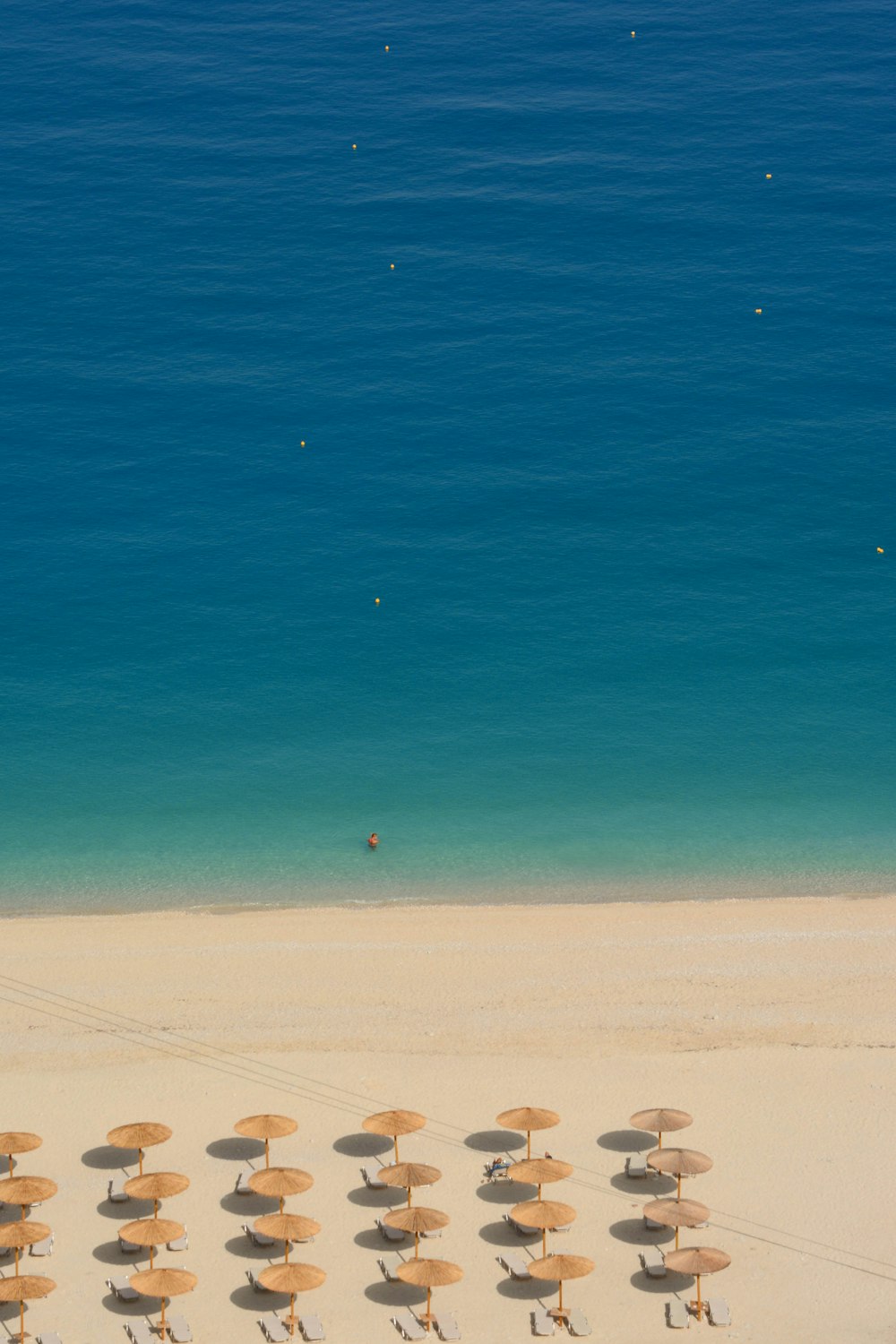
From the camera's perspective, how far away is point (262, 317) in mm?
73500

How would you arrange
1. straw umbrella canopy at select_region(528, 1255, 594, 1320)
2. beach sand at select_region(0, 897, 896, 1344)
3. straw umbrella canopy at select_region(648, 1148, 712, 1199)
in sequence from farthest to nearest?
straw umbrella canopy at select_region(648, 1148, 712, 1199) → beach sand at select_region(0, 897, 896, 1344) → straw umbrella canopy at select_region(528, 1255, 594, 1320)

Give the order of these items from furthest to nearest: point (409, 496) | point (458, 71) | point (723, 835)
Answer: point (458, 71) → point (409, 496) → point (723, 835)

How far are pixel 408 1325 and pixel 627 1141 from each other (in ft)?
23.5

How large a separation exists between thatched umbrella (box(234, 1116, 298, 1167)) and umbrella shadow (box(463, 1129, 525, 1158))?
3777mm

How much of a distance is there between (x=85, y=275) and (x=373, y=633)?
25229 mm

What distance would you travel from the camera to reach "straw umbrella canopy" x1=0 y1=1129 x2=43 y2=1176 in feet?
115

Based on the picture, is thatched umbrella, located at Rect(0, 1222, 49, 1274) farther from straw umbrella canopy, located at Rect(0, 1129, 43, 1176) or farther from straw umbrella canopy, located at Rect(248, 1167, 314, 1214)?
straw umbrella canopy, located at Rect(248, 1167, 314, 1214)

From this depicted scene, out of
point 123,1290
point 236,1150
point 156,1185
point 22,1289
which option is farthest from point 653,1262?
point 22,1289

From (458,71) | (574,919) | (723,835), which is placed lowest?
(574,919)

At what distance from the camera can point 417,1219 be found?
3306cm

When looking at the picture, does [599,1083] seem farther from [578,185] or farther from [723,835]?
[578,185]

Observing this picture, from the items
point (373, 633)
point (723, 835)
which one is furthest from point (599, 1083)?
point (373, 633)

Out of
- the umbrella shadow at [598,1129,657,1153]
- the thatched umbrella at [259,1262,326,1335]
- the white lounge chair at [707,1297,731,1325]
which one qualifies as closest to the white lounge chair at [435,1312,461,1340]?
→ the thatched umbrella at [259,1262,326,1335]

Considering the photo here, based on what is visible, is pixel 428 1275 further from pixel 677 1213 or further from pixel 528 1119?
pixel 677 1213
